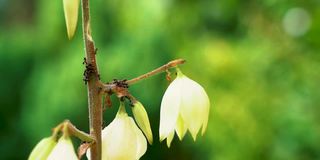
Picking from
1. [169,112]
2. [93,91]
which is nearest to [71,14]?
[93,91]

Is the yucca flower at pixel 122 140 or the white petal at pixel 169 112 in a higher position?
the white petal at pixel 169 112

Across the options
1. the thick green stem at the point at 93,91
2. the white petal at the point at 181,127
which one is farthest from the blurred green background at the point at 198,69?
the thick green stem at the point at 93,91

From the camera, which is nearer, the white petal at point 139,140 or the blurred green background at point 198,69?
the white petal at point 139,140

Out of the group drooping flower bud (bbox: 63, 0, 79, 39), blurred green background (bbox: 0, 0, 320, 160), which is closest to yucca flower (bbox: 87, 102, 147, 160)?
drooping flower bud (bbox: 63, 0, 79, 39)

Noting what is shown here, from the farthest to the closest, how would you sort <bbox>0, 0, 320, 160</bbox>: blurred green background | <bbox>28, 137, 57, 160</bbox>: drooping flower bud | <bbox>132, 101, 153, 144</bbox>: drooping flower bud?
<bbox>0, 0, 320, 160</bbox>: blurred green background, <bbox>132, 101, 153, 144</bbox>: drooping flower bud, <bbox>28, 137, 57, 160</bbox>: drooping flower bud

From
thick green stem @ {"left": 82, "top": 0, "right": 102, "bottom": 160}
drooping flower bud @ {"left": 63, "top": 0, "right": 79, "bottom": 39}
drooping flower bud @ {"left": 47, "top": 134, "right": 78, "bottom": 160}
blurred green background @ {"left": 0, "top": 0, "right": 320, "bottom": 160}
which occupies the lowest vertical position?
blurred green background @ {"left": 0, "top": 0, "right": 320, "bottom": 160}

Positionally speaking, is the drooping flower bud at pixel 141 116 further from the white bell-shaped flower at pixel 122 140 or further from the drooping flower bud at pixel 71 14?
the drooping flower bud at pixel 71 14

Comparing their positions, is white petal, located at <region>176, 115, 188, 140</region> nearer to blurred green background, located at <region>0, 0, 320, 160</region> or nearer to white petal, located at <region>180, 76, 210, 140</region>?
white petal, located at <region>180, 76, 210, 140</region>
